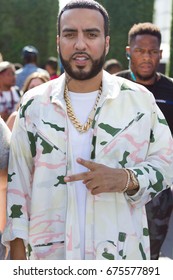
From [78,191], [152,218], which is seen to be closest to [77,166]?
[78,191]

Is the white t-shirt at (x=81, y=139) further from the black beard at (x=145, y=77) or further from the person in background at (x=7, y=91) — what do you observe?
the person in background at (x=7, y=91)

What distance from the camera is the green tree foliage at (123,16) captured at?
20062mm

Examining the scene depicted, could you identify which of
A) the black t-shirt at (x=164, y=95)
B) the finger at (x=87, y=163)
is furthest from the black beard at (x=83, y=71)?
the black t-shirt at (x=164, y=95)

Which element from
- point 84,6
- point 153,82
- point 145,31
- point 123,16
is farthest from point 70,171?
point 123,16

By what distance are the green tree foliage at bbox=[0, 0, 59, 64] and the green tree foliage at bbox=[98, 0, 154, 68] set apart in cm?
162

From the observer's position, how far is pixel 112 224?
3396mm

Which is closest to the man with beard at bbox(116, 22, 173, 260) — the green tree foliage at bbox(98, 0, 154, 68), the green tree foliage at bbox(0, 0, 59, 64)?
the green tree foliage at bbox(98, 0, 154, 68)

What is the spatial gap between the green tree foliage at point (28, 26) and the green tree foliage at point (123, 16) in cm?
162

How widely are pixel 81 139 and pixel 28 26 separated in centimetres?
1727

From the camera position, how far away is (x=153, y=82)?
17.4 feet

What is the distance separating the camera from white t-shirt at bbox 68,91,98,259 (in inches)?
135

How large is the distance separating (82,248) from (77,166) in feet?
1.33

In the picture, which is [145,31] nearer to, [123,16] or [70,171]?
[70,171]
